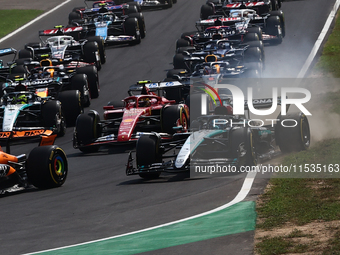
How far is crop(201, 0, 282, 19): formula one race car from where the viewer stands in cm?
3312

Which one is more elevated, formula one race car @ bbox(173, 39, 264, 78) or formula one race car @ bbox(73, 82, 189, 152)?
formula one race car @ bbox(173, 39, 264, 78)

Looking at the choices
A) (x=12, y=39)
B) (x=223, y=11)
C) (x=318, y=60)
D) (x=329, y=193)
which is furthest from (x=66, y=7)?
(x=329, y=193)

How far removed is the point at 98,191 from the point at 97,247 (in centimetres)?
442

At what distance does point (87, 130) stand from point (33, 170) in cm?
460

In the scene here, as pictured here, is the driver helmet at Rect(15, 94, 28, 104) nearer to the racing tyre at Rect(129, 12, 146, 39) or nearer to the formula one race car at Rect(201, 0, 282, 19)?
the racing tyre at Rect(129, 12, 146, 39)

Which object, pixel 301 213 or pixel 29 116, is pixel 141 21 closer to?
pixel 29 116

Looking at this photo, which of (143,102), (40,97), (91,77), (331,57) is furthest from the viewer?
(331,57)

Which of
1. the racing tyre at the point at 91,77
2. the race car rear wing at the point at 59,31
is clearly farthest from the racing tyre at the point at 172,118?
the race car rear wing at the point at 59,31

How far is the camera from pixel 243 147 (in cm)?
1434

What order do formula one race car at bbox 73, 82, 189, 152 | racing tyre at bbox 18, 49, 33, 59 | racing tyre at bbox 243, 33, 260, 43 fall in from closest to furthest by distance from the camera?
formula one race car at bbox 73, 82, 189, 152
racing tyre at bbox 243, 33, 260, 43
racing tyre at bbox 18, 49, 33, 59

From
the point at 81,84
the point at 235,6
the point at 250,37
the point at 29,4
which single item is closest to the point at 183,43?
the point at 250,37

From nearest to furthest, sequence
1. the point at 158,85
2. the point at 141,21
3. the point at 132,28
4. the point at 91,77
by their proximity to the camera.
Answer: the point at 158,85, the point at 91,77, the point at 132,28, the point at 141,21

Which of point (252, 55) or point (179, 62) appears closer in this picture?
point (252, 55)

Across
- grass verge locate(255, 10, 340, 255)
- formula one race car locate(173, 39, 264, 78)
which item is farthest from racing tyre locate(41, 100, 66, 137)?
grass verge locate(255, 10, 340, 255)
